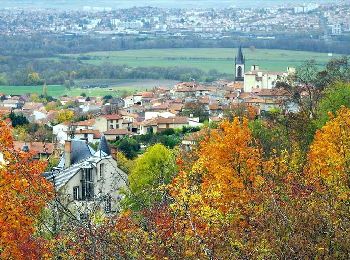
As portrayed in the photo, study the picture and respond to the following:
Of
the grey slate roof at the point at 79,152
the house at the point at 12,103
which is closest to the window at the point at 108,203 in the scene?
the grey slate roof at the point at 79,152

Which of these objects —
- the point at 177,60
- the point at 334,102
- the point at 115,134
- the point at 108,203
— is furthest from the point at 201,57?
the point at 108,203

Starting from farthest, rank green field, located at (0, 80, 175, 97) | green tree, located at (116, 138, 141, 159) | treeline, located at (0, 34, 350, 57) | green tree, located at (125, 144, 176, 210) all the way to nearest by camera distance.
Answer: treeline, located at (0, 34, 350, 57) → green field, located at (0, 80, 175, 97) → green tree, located at (116, 138, 141, 159) → green tree, located at (125, 144, 176, 210)

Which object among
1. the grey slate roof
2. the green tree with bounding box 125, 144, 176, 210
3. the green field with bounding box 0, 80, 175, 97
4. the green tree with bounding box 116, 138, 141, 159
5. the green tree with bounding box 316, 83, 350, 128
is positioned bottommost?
the green field with bounding box 0, 80, 175, 97

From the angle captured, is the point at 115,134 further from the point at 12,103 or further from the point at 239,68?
the point at 239,68

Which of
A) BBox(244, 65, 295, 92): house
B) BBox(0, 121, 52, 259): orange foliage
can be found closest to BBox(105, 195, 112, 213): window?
BBox(0, 121, 52, 259): orange foliage

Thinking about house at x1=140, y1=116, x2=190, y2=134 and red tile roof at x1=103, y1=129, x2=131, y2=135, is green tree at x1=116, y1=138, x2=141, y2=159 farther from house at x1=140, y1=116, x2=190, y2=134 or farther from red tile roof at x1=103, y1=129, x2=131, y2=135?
house at x1=140, y1=116, x2=190, y2=134

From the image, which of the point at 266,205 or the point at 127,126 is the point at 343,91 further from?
the point at 127,126
